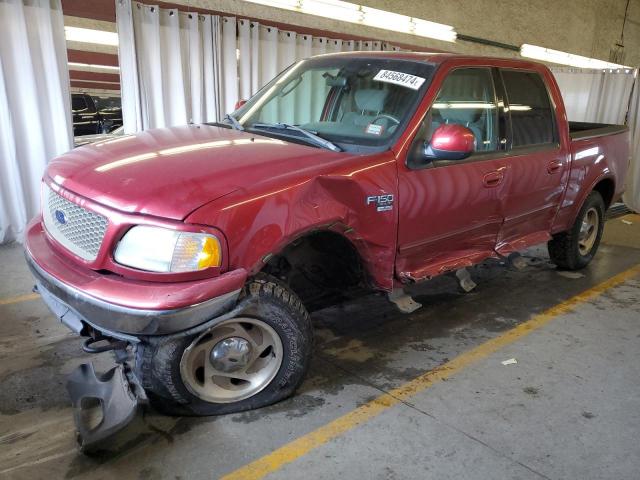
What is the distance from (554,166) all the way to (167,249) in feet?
10.7

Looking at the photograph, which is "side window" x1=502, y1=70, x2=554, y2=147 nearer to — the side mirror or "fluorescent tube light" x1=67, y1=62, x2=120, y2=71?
the side mirror

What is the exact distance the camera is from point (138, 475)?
2314 millimetres

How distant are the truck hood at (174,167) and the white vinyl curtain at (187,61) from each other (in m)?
3.07

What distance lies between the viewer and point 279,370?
2.78m

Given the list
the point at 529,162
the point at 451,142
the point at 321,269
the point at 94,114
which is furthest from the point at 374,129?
the point at 94,114

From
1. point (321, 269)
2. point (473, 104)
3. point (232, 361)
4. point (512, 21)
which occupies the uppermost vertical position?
point (512, 21)

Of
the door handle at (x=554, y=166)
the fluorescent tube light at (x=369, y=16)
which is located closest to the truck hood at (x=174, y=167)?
the door handle at (x=554, y=166)

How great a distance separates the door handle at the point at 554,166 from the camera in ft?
13.7

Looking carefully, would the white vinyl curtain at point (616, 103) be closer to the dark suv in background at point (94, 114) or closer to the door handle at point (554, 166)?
the door handle at point (554, 166)

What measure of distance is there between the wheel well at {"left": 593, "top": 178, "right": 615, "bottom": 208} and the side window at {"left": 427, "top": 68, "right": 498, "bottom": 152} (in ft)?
6.66

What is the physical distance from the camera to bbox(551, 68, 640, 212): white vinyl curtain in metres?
8.66

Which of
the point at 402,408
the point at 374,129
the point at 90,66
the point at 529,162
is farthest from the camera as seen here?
the point at 90,66

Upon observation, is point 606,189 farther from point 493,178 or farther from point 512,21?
point 512,21

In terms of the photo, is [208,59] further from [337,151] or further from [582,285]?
[582,285]
